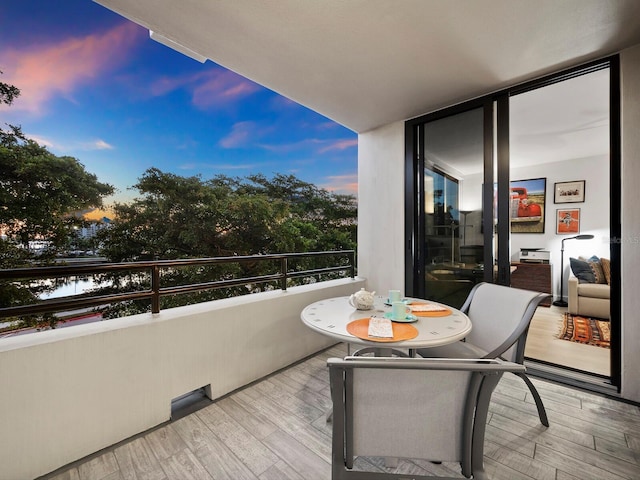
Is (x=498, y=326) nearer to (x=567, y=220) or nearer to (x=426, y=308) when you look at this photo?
(x=426, y=308)

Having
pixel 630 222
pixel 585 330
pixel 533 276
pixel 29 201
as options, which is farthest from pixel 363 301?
pixel 533 276

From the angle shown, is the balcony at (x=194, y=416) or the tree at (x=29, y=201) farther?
the tree at (x=29, y=201)

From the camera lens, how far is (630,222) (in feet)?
5.88

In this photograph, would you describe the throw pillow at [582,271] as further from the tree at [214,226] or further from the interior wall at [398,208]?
the tree at [214,226]

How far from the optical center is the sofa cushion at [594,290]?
3.43 m

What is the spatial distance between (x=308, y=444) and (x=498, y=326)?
1.45m

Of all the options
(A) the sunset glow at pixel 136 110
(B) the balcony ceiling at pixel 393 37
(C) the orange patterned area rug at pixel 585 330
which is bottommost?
(C) the orange patterned area rug at pixel 585 330

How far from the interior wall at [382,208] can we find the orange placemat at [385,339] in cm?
168

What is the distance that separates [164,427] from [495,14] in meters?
3.30

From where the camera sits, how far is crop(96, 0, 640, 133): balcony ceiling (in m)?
1.48

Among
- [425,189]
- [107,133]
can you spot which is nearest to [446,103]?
[425,189]

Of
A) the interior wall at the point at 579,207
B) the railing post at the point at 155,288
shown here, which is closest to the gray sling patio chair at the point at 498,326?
the railing post at the point at 155,288

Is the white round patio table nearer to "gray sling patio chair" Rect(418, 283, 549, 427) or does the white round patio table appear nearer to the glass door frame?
"gray sling patio chair" Rect(418, 283, 549, 427)

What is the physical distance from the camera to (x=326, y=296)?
269 centimetres
